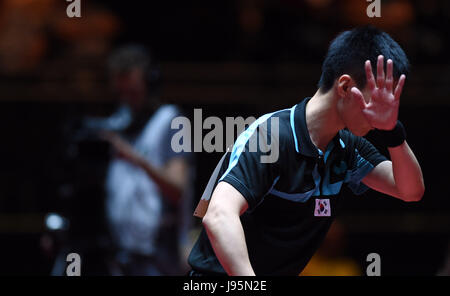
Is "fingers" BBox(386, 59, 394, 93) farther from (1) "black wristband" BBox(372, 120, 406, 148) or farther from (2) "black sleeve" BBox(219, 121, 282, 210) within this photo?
(2) "black sleeve" BBox(219, 121, 282, 210)

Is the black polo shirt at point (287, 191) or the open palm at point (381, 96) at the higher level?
the open palm at point (381, 96)

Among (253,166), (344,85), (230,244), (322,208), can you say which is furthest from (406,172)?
(230,244)

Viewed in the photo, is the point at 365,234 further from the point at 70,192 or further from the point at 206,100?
the point at 70,192

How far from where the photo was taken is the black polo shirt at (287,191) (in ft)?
9.29

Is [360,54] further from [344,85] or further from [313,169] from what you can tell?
[313,169]

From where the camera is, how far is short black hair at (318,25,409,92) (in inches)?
110

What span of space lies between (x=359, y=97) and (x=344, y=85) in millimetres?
105

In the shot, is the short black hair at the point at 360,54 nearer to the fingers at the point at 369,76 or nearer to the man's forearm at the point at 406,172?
the fingers at the point at 369,76

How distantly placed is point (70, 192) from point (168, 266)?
0.71 meters

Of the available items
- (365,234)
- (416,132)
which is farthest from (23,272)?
(416,132)

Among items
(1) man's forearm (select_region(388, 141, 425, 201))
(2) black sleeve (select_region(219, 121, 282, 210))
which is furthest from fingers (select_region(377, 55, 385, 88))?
(2) black sleeve (select_region(219, 121, 282, 210))

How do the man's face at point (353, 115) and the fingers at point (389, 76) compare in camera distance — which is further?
the man's face at point (353, 115)

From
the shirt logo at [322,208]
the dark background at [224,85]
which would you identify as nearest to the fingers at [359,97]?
the shirt logo at [322,208]

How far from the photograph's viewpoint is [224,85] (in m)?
7.11
